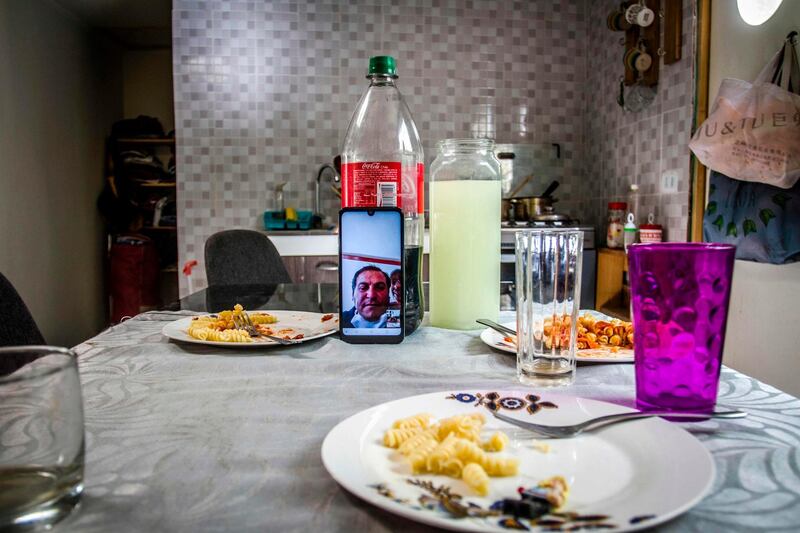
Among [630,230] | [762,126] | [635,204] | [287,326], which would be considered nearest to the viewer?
[287,326]

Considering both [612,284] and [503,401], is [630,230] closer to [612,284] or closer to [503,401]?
[612,284]

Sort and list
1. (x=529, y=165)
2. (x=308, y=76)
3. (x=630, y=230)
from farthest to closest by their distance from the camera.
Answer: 1. (x=529, y=165)
2. (x=308, y=76)
3. (x=630, y=230)

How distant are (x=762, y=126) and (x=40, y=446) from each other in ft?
7.19

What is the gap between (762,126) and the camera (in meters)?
2.02

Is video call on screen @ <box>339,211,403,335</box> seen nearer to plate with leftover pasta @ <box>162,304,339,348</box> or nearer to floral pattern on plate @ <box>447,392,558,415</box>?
plate with leftover pasta @ <box>162,304,339,348</box>

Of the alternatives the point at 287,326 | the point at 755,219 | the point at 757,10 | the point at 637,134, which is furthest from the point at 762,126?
the point at 287,326

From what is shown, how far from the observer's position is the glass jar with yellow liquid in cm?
103

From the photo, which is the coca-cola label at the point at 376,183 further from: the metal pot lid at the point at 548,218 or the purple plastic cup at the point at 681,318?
the metal pot lid at the point at 548,218

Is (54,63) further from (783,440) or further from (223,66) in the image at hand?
(783,440)

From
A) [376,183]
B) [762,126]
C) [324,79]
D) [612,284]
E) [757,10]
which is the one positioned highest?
[324,79]

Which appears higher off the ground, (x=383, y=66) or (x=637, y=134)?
(x=637, y=134)

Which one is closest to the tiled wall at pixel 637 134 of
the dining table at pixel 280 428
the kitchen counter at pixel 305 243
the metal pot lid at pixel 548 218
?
the metal pot lid at pixel 548 218

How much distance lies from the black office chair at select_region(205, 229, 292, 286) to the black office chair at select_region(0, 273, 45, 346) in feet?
2.83

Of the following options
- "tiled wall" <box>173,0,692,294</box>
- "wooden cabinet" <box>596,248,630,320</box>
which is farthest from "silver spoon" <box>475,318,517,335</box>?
"tiled wall" <box>173,0,692,294</box>
